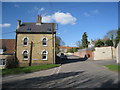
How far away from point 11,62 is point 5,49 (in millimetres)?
4344

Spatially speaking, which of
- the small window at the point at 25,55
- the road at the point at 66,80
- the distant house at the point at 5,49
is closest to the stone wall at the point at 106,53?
the small window at the point at 25,55

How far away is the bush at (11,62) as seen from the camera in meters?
27.9

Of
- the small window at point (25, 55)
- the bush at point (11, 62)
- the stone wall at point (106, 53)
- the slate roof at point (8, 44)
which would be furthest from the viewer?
the stone wall at point (106, 53)

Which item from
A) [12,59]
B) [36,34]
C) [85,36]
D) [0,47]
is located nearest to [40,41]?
[36,34]

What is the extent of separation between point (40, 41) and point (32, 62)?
457 cm

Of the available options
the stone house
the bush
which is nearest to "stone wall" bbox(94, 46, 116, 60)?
the stone house

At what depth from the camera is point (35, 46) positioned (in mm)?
28547

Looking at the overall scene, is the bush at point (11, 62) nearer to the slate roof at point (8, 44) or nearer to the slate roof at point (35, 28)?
the slate roof at point (8, 44)

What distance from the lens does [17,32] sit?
1125 inches

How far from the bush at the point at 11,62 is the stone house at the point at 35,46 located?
802 millimetres

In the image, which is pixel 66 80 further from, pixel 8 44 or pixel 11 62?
pixel 8 44

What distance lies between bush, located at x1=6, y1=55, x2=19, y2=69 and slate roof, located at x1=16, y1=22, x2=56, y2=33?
5721 mm

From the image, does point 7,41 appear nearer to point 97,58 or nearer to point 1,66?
point 1,66

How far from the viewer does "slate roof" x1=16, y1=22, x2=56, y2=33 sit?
28.9 metres
